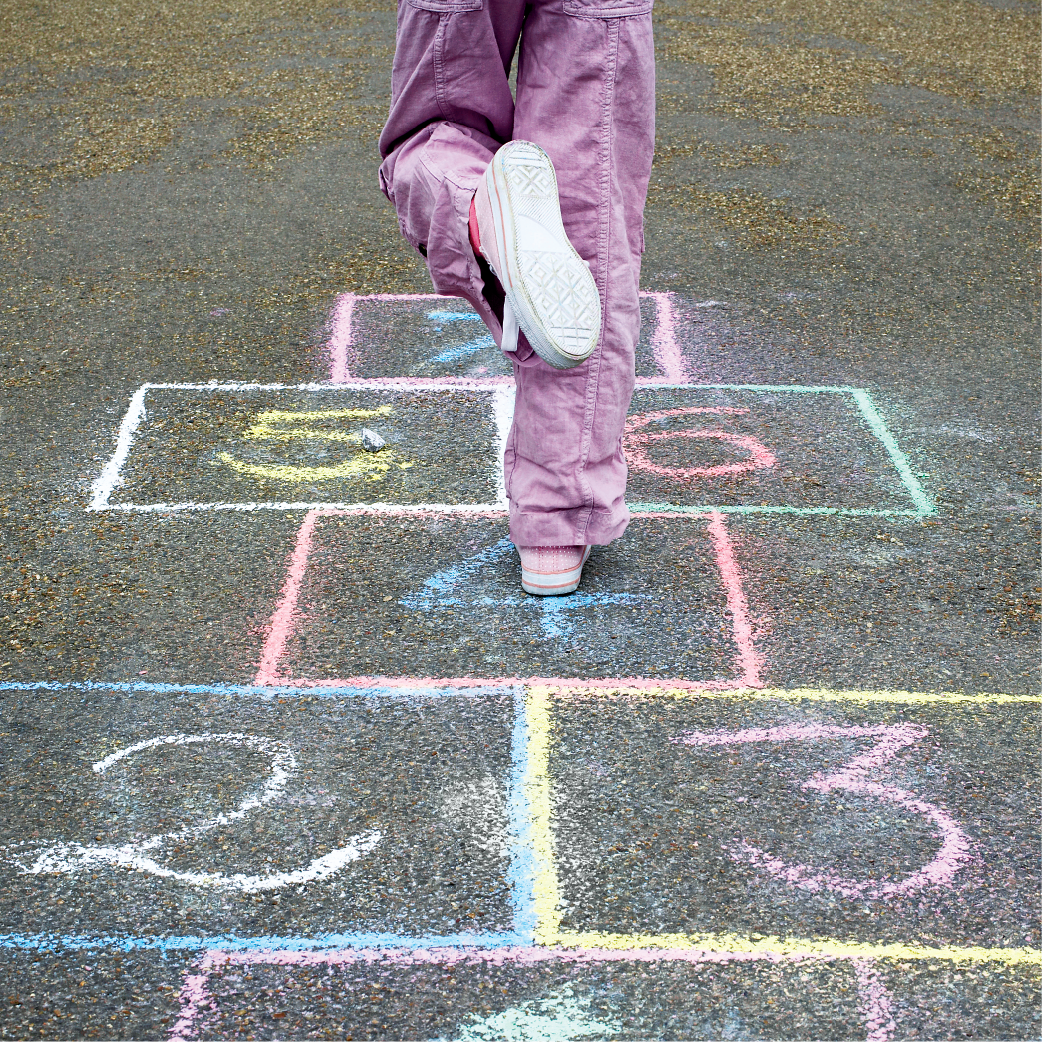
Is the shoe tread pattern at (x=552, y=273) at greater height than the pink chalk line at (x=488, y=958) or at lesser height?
greater

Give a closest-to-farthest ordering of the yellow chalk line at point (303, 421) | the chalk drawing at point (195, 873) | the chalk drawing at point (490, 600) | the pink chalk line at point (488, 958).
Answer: the pink chalk line at point (488, 958), the chalk drawing at point (195, 873), the chalk drawing at point (490, 600), the yellow chalk line at point (303, 421)

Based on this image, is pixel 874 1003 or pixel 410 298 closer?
pixel 874 1003

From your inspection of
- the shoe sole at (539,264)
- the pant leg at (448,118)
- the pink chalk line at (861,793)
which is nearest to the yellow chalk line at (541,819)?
the pink chalk line at (861,793)

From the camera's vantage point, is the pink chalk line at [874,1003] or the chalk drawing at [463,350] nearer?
the pink chalk line at [874,1003]

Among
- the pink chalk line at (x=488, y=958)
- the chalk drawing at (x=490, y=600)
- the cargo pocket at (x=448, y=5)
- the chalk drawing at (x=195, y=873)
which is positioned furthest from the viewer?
the chalk drawing at (x=490, y=600)

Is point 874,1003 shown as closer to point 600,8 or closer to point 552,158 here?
point 552,158

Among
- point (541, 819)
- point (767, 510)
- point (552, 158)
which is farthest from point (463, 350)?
point (541, 819)

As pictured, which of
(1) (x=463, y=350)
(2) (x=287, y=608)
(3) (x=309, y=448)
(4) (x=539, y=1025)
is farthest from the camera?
(1) (x=463, y=350)

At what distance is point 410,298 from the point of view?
4438 mm

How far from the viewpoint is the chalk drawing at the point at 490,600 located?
2770 mm

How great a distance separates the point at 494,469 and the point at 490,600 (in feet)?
2.03

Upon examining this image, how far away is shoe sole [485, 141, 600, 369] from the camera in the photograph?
2.37 m

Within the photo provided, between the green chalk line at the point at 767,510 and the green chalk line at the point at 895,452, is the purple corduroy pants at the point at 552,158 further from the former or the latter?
the green chalk line at the point at 895,452

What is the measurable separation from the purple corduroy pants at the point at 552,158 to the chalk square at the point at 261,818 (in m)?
0.52
